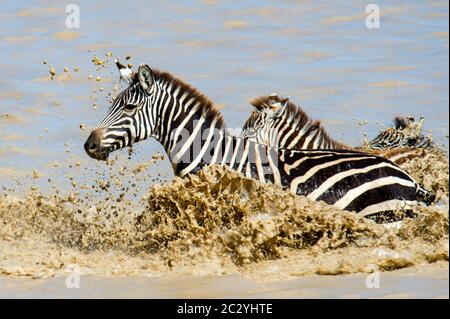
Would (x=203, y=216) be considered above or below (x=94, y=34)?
below

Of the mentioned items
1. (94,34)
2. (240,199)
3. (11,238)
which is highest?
(94,34)

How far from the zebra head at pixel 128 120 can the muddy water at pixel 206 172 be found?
52 cm

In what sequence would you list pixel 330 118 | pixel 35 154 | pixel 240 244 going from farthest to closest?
pixel 330 118 < pixel 35 154 < pixel 240 244

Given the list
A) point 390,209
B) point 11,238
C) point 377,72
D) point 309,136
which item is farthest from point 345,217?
point 377,72

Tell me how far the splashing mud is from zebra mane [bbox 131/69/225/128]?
86 cm

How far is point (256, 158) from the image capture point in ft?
32.8

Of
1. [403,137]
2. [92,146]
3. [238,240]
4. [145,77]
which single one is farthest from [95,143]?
[403,137]

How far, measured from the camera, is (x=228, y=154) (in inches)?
398

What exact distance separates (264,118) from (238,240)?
176 inches

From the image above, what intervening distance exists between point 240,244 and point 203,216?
2.07 feet

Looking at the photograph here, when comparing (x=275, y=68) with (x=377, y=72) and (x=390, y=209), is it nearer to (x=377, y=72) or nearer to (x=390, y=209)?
(x=377, y=72)

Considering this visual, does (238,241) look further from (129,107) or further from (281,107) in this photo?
(281,107)

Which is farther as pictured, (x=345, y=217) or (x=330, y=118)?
(x=330, y=118)

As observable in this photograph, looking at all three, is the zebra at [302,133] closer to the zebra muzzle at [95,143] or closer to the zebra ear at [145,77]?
the zebra ear at [145,77]
